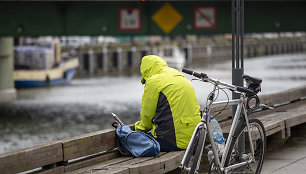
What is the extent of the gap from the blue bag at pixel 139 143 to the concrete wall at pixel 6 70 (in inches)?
961

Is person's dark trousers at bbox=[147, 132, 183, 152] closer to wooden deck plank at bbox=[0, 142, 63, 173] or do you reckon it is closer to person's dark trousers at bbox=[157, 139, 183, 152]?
person's dark trousers at bbox=[157, 139, 183, 152]

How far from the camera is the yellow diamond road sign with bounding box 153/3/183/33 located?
22125 mm

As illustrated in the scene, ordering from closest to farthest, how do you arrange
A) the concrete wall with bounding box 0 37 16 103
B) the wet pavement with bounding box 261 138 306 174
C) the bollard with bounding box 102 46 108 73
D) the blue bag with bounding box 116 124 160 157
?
the blue bag with bounding box 116 124 160 157 < the wet pavement with bounding box 261 138 306 174 < the concrete wall with bounding box 0 37 16 103 < the bollard with bounding box 102 46 108 73

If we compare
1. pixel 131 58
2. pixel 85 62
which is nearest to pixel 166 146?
pixel 85 62

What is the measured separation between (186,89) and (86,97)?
25651 mm

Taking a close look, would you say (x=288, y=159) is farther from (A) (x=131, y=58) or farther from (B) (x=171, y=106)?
(A) (x=131, y=58)

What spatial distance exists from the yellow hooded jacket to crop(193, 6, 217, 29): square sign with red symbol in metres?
16.2

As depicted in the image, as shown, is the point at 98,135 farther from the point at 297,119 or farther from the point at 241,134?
the point at 297,119

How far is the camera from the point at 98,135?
657 cm

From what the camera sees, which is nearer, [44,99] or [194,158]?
[194,158]

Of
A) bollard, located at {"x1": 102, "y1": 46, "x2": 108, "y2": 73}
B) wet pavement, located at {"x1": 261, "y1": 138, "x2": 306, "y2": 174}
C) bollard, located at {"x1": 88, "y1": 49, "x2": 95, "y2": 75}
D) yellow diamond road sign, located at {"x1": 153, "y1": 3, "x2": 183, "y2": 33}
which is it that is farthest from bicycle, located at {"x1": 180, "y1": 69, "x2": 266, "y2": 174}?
bollard, located at {"x1": 102, "y1": 46, "x2": 108, "y2": 73}

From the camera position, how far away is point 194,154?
5.63 meters

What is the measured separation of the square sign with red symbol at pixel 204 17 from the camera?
22500mm

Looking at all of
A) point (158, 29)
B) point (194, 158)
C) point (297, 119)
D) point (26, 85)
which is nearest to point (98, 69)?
point (26, 85)
